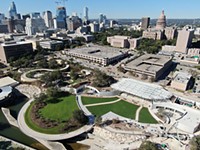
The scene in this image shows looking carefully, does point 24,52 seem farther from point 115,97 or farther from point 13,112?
point 115,97

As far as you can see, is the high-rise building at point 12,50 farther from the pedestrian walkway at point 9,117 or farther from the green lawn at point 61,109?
the green lawn at point 61,109

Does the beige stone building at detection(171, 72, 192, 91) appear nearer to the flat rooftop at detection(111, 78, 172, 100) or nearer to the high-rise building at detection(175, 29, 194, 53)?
the flat rooftop at detection(111, 78, 172, 100)

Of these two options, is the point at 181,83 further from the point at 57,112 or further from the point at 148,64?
the point at 57,112

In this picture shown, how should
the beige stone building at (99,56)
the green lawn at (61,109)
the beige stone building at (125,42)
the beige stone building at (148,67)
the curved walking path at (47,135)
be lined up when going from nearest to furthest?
the curved walking path at (47,135)
the green lawn at (61,109)
the beige stone building at (148,67)
the beige stone building at (99,56)
the beige stone building at (125,42)

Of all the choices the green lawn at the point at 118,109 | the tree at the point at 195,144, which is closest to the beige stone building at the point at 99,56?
the green lawn at the point at 118,109

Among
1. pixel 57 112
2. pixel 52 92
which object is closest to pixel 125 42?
pixel 52 92

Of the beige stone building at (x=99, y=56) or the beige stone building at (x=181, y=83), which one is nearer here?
the beige stone building at (x=181, y=83)
